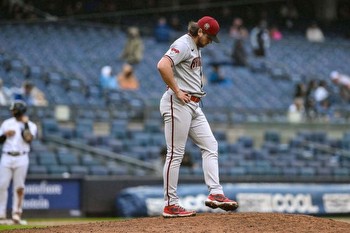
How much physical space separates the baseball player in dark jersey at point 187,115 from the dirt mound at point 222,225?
21cm

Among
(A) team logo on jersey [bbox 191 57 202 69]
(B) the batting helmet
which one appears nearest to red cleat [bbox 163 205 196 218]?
(A) team logo on jersey [bbox 191 57 202 69]

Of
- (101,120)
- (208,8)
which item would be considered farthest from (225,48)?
(101,120)

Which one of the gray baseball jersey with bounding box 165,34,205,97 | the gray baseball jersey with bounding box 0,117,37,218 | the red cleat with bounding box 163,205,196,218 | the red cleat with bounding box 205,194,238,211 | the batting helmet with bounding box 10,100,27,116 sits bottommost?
the red cleat with bounding box 163,205,196,218

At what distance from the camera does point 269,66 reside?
1038 inches

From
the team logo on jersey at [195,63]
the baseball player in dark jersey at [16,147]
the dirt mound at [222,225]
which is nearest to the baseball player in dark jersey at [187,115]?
the team logo on jersey at [195,63]

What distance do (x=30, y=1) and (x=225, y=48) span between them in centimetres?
593

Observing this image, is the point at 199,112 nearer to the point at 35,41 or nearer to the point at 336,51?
the point at 35,41

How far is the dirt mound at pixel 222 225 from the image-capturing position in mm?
8250

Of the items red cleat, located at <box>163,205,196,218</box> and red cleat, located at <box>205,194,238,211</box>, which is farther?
red cleat, located at <box>163,205,196,218</box>

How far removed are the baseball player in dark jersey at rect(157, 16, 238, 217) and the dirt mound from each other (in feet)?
0.69

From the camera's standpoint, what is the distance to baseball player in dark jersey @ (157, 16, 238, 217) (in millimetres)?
8844

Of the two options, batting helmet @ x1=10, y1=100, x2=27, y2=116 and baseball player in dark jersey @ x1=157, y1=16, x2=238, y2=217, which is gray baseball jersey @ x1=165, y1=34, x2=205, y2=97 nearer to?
baseball player in dark jersey @ x1=157, y1=16, x2=238, y2=217

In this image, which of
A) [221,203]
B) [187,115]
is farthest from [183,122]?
[221,203]

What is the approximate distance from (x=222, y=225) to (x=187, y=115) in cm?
119
